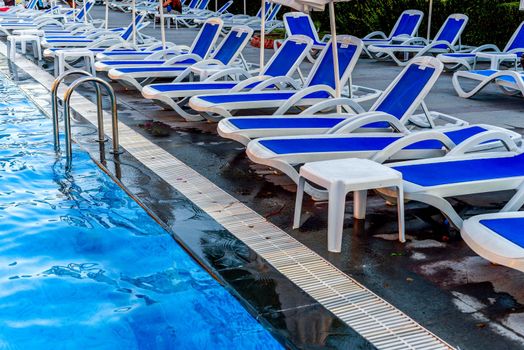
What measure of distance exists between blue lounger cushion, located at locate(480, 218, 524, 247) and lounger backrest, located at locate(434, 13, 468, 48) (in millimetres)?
10575

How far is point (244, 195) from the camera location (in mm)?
5520

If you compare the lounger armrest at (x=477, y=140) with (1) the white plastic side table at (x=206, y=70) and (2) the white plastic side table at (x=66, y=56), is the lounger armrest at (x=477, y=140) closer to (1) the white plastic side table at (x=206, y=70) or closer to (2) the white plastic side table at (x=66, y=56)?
(1) the white plastic side table at (x=206, y=70)

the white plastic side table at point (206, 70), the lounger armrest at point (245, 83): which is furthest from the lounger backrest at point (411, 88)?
the white plastic side table at point (206, 70)

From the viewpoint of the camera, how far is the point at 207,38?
36.4ft

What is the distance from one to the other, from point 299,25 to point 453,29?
3077mm

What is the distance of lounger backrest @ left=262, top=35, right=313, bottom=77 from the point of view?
28.7 feet

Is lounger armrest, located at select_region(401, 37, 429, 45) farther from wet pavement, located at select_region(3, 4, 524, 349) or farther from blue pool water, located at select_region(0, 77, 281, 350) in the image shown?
blue pool water, located at select_region(0, 77, 281, 350)

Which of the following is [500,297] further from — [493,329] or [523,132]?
[523,132]

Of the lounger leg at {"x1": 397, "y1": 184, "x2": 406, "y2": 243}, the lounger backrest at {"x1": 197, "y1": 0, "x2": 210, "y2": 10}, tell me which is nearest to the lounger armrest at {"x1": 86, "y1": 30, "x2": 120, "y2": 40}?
the lounger backrest at {"x1": 197, "y1": 0, "x2": 210, "y2": 10}

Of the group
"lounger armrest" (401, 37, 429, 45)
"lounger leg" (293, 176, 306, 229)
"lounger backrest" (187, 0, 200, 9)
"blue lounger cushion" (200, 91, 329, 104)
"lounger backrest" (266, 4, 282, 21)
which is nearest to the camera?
"lounger leg" (293, 176, 306, 229)

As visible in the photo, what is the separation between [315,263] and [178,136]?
3.65m

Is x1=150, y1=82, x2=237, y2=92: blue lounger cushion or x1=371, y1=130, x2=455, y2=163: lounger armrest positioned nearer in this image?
x1=371, y1=130, x2=455, y2=163: lounger armrest

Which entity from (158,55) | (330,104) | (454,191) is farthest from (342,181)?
(158,55)

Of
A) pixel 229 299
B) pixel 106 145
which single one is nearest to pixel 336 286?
pixel 229 299
